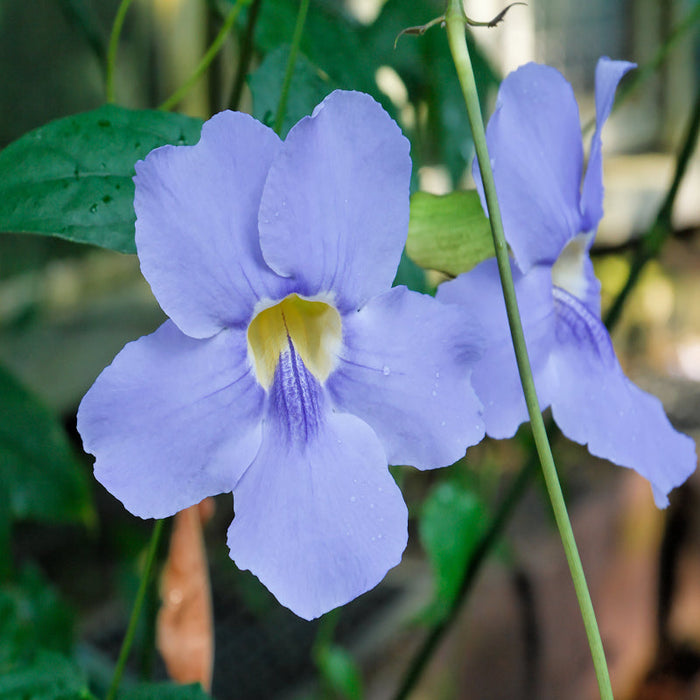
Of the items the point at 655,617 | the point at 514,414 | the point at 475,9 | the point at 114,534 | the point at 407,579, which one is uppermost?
the point at 514,414

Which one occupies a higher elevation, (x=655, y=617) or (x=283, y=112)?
(x=283, y=112)

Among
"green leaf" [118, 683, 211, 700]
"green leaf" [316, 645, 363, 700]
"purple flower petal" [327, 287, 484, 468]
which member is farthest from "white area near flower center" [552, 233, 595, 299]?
"green leaf" [316, 645, 363, 700]

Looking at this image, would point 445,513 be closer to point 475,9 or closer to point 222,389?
point 222,389

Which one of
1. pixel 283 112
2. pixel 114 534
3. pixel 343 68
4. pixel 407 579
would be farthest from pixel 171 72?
pixel 283 112

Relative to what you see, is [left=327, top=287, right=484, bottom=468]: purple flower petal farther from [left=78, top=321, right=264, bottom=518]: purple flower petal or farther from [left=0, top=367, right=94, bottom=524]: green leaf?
[left=0, top=367, right=94, bottom=524]: green leaf

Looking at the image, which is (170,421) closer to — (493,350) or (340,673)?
(493,350)

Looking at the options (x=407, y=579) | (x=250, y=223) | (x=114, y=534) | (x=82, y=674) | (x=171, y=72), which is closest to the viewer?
(x=250, y=223)

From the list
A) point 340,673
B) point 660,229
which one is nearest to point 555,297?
point 660,229
